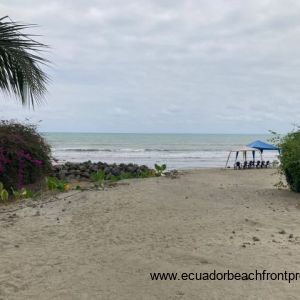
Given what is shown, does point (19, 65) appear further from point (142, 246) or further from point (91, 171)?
point (91, 171)

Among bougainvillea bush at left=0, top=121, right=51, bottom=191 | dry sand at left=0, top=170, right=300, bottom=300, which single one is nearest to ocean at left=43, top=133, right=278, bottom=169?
bougainvillea bush at left=0, top=121, right=51, bottom=191

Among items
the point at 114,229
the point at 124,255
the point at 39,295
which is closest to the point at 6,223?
the point at 114,229

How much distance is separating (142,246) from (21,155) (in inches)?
235

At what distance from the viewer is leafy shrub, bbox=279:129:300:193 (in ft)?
34.1

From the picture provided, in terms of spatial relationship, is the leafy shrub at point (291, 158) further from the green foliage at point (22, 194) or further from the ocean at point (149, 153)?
the green foliage at point (22, 194)

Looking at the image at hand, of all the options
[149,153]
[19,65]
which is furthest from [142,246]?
[149,153]

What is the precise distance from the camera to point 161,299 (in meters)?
3.86

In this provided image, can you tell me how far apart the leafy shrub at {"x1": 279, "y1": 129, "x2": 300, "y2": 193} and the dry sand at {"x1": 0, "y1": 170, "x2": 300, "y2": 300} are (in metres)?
1.21

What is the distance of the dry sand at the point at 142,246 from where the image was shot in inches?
162

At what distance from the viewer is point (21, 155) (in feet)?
35.1

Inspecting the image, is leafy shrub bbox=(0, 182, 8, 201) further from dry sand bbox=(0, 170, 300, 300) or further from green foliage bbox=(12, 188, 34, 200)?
dry sand bbox=(0, 170, 300, 300)

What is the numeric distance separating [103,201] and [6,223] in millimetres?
2409

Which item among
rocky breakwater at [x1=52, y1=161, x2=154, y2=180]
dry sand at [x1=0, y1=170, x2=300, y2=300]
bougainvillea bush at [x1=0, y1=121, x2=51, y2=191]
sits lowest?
dry sand at [x1=0, y1=170, x2=300, y2=300]

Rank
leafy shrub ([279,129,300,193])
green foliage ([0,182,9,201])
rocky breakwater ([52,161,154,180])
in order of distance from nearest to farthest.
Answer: green foliage ([0,182,9,201])
leafy shrub ([279,129,300,193])
rocky breakwater ([52,161,154,180])
